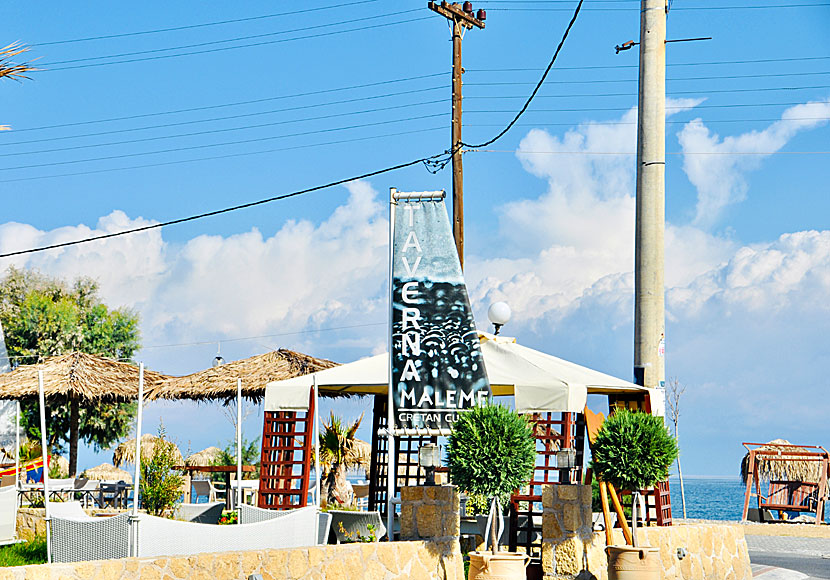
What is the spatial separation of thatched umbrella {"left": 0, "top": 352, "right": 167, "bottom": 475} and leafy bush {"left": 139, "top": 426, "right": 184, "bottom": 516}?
222 inches

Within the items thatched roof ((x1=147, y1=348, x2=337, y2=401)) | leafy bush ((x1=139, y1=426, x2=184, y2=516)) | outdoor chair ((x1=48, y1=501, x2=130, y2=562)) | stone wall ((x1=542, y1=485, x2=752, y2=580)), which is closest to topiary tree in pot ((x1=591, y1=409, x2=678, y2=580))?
stone wall ((x1=542, y1=485, x2=752, y2=580))

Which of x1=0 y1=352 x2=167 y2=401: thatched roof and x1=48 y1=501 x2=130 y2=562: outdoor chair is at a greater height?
x1=0 y1=352 x2=167 y2=401: thatched roof

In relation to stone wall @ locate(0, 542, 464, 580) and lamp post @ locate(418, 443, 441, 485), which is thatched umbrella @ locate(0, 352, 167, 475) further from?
stone wall @ locate(0, 542, 464, 580)

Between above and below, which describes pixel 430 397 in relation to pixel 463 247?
below

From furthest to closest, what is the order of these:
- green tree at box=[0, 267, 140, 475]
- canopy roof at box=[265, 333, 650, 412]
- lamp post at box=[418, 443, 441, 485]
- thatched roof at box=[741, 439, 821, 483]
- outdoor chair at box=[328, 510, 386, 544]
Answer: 1. green tree at box=[0, 267, 140, 475]
2. thatched roof at box=[741, 439, 821, 483]
3. outdoor chair at box=[328, 510, 386, 544]
4. canopy roof at box=[265, 333, 650, 412]
5. lamp post at box=[418, 443, 441, 485]

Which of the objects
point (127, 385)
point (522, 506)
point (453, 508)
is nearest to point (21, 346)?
point (127, 385)

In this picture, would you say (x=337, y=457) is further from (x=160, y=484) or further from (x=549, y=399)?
(x=549, y=399)

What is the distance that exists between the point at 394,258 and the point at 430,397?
159 cm

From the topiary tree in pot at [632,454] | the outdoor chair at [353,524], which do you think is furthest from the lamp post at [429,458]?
the outdoor chair at [353,524]

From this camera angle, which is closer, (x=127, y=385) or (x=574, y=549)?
(x=574, y=549)

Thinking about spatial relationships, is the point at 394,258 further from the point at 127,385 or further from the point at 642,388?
the point at 127,385

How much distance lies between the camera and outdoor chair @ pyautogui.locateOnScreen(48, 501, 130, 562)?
311 inches

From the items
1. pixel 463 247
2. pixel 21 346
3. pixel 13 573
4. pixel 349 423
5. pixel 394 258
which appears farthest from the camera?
pixel 21 346

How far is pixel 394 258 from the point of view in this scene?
34.3 feet
